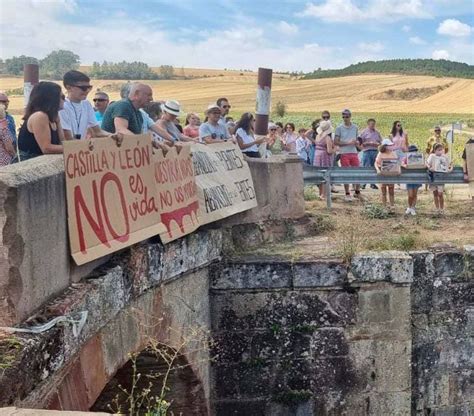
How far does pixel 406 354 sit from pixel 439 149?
4.01 meters

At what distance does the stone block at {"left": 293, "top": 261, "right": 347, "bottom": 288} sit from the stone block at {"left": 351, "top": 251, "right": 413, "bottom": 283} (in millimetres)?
135

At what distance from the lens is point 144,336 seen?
5172 mm

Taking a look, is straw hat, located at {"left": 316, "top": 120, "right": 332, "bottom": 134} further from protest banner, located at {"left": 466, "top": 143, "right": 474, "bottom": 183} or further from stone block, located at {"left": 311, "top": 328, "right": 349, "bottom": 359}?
stone block, located at {"left": 311, "top": 328, "right": 349, "bottom": 359}

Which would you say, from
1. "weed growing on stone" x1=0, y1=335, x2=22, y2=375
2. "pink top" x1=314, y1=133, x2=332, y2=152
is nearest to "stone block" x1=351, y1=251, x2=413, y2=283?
"weed growing on stone" x1=0, y1=335, x2=22, y2=375

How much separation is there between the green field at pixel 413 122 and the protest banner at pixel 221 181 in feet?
62.5

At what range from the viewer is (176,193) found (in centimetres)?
574

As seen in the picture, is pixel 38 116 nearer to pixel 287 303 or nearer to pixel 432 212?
pixel 287 303

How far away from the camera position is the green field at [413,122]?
3284 cm

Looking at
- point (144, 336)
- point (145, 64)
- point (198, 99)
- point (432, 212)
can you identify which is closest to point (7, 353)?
point (144, 336)

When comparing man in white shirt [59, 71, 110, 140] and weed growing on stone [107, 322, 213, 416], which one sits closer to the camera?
weed growing on stone [107, 322, 213, 416]

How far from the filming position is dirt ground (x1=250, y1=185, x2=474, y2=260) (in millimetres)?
6852

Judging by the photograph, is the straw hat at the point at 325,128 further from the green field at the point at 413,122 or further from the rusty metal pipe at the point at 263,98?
the green field at the point at 413,122

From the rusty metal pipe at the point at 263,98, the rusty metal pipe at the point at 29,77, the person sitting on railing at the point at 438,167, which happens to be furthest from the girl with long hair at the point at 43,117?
the person sitting on railing at the point at 438,167

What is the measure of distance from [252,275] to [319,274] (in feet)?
2.13
